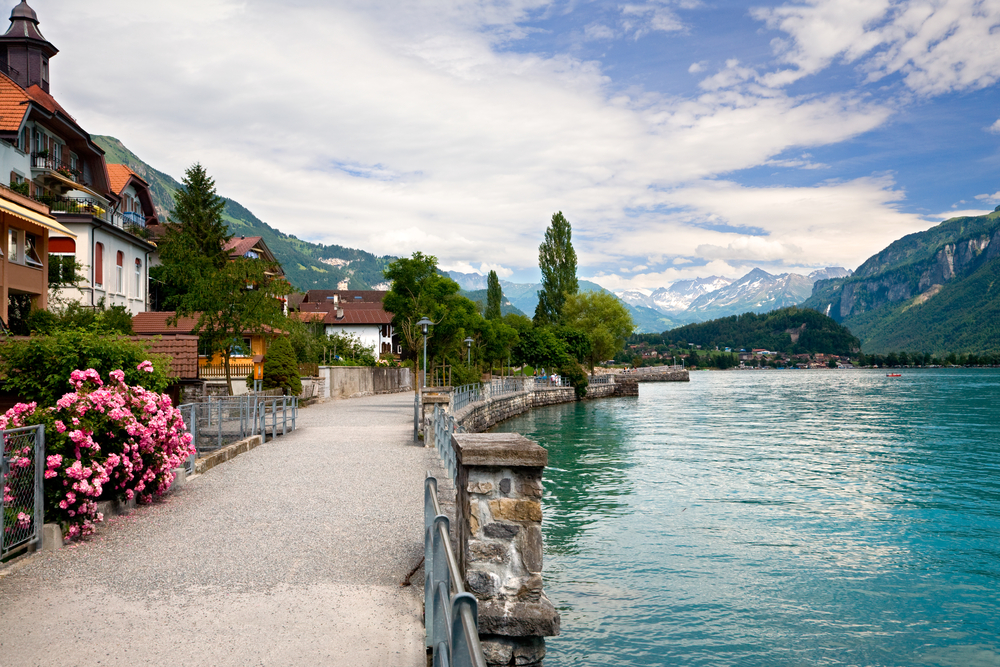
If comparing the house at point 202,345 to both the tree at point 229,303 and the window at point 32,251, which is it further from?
the window at point 32,251

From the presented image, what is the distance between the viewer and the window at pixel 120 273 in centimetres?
3393

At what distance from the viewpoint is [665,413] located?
55.9 m

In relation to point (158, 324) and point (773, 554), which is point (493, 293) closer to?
point (158, 324)

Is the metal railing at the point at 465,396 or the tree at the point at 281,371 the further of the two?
the tree at the point at 281,371

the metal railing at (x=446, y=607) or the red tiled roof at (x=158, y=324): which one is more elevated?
the red tiled roof at (x=158, y=324)

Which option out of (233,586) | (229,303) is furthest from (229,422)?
(233,586)

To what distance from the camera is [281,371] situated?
112 feet

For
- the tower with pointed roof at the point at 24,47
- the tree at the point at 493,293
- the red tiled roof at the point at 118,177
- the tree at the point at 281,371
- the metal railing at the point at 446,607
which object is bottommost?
the metal railing at the point at 446,607

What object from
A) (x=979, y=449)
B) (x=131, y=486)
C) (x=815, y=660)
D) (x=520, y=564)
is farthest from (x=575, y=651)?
(x=979, y=449)

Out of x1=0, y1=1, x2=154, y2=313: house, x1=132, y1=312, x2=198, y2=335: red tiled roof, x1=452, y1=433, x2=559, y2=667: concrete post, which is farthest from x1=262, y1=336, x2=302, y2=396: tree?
x1=452, y1=433, x2=559, y2=667: concrete post

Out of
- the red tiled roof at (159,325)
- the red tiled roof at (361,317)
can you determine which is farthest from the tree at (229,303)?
the red tiled roof at (361,317)

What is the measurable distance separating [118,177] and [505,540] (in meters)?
45.6

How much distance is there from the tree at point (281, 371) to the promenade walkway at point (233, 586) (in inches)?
906

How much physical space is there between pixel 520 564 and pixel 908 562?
1216cm
